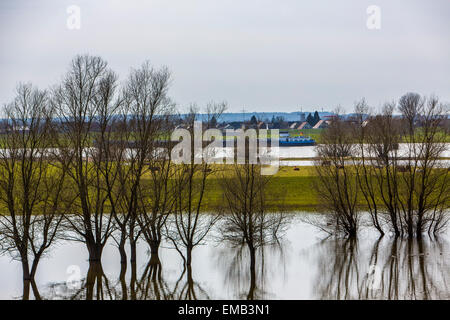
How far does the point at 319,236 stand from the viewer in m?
36.7

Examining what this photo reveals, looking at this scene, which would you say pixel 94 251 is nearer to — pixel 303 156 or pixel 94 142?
pixel 94 142

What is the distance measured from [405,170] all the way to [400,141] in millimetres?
2030

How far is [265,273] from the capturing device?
1110 inches

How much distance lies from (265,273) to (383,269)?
5.54m

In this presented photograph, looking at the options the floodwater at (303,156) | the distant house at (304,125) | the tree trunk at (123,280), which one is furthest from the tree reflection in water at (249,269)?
the distant house at (304,125)

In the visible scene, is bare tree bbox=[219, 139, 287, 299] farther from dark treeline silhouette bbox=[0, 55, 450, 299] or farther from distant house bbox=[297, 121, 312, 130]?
distant house bbox=[297, 121, 312, 130]

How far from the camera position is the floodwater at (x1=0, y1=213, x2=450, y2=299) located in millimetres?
25312

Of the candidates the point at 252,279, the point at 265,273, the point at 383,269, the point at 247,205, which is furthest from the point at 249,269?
the point at 383,269

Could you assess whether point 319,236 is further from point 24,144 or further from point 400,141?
point 24,144

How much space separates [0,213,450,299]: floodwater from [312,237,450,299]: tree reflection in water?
0.13 feet

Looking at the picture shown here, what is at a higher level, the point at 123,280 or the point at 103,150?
the point at 103,150

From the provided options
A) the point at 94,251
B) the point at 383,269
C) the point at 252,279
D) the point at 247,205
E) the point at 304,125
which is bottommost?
the point at 252,279

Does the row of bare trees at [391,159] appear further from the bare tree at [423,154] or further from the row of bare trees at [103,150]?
the row of bare trees at [103,150]
